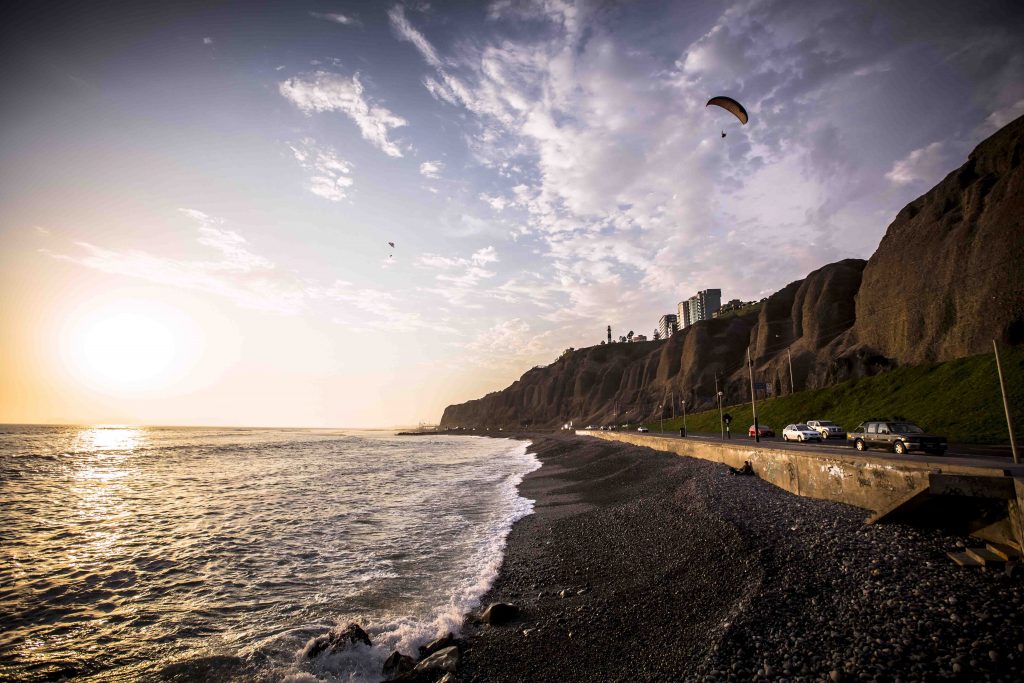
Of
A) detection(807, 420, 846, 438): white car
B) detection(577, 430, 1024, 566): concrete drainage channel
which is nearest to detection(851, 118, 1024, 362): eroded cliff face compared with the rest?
detection(807, 420, 846, 438): white car

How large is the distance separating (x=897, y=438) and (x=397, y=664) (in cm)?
2685

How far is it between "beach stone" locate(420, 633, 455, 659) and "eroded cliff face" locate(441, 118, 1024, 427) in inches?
2045

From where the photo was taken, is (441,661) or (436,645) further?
(436,645)

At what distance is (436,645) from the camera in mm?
8414

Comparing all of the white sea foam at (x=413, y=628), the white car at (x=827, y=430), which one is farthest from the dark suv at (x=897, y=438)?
the white sea foam at (x=413, y=628)

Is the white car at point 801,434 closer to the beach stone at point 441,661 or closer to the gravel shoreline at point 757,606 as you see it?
the gravel shoreline at point 757,606

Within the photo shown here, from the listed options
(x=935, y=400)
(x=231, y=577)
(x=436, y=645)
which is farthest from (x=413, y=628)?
(x=935, y=400)

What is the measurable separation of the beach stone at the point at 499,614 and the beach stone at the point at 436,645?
987mm

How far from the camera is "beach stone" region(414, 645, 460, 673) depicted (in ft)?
24.7

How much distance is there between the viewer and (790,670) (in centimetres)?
566

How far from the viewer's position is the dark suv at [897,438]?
21.2 m

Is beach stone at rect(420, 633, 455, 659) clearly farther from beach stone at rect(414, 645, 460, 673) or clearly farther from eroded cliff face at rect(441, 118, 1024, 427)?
eroded cliff face at rect(441, 118, 1024, 427)

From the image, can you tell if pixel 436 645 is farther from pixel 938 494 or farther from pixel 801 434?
pixel 801 434

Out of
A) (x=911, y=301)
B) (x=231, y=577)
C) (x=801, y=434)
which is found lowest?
(x=231, y=577)
